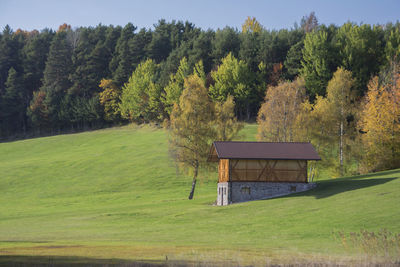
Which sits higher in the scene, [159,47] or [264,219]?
[159,47]

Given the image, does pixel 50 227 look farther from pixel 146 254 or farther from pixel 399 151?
pixel 399 151

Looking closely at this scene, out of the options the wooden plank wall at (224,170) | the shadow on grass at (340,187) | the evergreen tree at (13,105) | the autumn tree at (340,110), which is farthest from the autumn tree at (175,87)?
the shadow on grass at (340,187)

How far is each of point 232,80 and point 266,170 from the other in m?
54.0

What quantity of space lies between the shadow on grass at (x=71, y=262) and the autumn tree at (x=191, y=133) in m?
34.8

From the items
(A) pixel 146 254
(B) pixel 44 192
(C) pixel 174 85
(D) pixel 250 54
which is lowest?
(B) pixel 44 192

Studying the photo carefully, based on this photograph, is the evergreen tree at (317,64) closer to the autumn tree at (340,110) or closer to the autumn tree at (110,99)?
the autumn tree at (340,110)

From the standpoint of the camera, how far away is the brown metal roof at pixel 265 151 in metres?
48.6

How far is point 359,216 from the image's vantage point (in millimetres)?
33938

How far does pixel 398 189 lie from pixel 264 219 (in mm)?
12436

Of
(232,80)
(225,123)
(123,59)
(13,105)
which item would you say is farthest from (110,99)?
(225,123)

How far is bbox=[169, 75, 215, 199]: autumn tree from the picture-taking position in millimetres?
55969

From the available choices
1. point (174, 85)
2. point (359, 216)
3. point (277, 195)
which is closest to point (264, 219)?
point (359, 216)

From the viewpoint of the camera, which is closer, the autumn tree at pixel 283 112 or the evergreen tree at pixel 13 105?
the autumn tree at pixel 283 112

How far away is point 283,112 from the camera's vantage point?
6194cm
